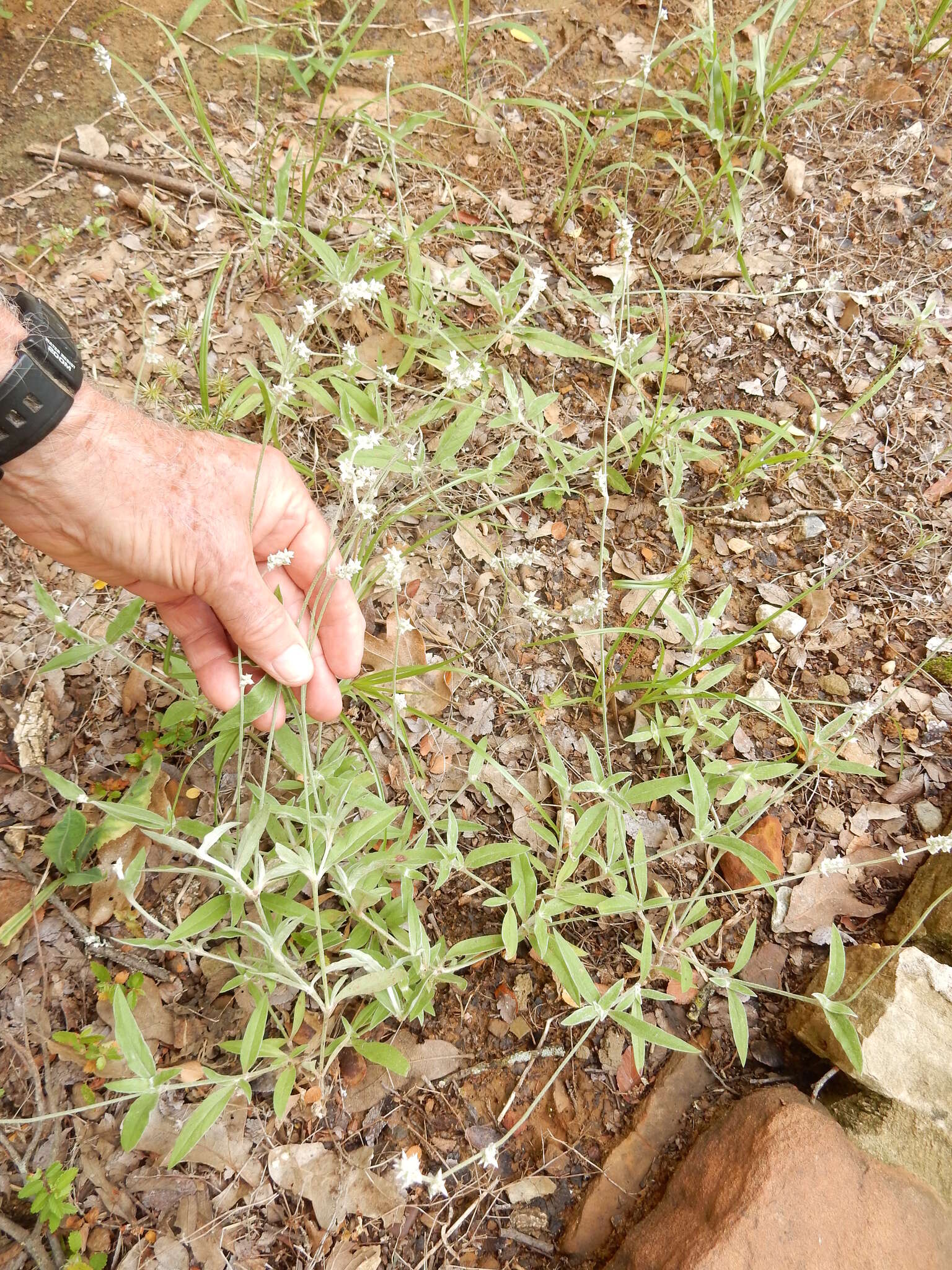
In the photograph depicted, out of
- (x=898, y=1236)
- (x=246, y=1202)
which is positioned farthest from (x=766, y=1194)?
(x=246, y=1202)

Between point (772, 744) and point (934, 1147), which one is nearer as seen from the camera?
point (934, 1147)

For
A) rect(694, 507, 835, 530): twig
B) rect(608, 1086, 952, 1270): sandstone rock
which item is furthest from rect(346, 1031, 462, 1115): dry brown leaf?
rect(694, 507, 835, 530): twig

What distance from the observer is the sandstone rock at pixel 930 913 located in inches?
85.5

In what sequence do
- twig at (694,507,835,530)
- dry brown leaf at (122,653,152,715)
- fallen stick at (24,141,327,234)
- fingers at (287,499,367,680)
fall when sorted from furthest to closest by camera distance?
fallen stick at (24,141,327,234) → twig at (694,507,835,530) → dry brown leaf at (122,653,152,715) → fingers at (287,499,367,680)

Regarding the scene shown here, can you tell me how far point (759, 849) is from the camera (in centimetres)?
239

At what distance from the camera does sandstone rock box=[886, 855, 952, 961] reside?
217 cm

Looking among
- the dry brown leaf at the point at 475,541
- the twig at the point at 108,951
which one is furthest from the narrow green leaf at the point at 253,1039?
the dry brown leaf at the point at 475,541

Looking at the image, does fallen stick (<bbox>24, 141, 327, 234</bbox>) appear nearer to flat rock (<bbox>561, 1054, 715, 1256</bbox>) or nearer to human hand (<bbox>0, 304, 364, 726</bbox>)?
human hand (<bbox>0, 304, 364, 726</bbox>)

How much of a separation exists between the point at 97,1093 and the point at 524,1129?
1.11 metres

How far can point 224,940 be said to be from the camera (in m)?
2.22

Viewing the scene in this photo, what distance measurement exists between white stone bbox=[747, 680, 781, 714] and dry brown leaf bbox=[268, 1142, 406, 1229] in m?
1.76

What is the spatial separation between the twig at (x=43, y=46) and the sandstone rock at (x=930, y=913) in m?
4.33

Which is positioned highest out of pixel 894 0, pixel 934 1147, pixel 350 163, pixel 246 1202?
pixel 350 163

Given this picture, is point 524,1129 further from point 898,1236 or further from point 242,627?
point 242,627
